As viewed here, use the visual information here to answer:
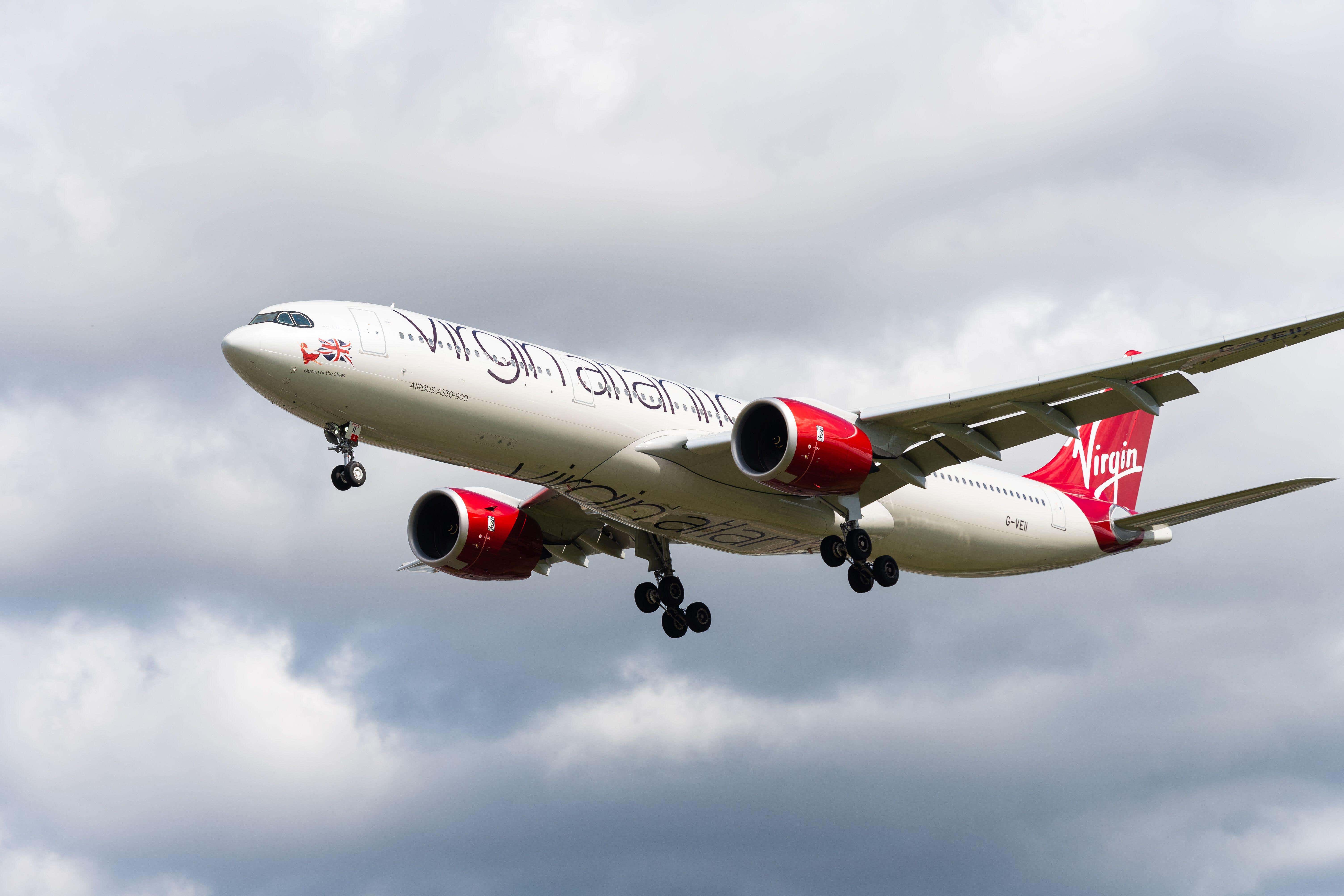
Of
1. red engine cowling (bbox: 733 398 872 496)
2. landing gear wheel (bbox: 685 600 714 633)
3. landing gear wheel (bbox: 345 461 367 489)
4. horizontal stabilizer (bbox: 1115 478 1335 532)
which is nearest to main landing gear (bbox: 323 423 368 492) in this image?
landing gear wheel (bbox: 345 461 367 489)

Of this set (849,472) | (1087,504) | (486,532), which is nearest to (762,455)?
(849,472)

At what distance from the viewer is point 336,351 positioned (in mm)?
26438

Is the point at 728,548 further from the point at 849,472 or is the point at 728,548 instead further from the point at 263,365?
the point at 263,365

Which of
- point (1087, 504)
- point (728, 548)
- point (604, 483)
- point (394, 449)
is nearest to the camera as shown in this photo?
point (394, 449)

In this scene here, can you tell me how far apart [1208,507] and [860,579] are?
980 centimetres

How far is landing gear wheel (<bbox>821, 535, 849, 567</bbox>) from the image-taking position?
32.2 m

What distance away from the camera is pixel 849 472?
97.9ft

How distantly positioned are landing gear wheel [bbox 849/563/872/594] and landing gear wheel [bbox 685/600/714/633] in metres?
5.95

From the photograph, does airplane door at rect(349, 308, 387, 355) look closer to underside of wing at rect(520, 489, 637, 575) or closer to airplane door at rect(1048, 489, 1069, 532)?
underside of wing at rect(520, 489, 637, 575)

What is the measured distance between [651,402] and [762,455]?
9.23 feet

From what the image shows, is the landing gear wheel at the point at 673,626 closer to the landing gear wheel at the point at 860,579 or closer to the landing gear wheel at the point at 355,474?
the landing gear wheel at the point at 860,579

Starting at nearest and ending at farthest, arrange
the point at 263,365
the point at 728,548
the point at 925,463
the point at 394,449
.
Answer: the point at 263,365 < the point at 394,449 < the point at 925,463 < the point at 728,548

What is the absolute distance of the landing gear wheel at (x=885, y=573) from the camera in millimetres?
32969

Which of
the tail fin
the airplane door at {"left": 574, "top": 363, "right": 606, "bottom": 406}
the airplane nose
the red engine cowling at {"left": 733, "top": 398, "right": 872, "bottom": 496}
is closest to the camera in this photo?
the airplane nose
